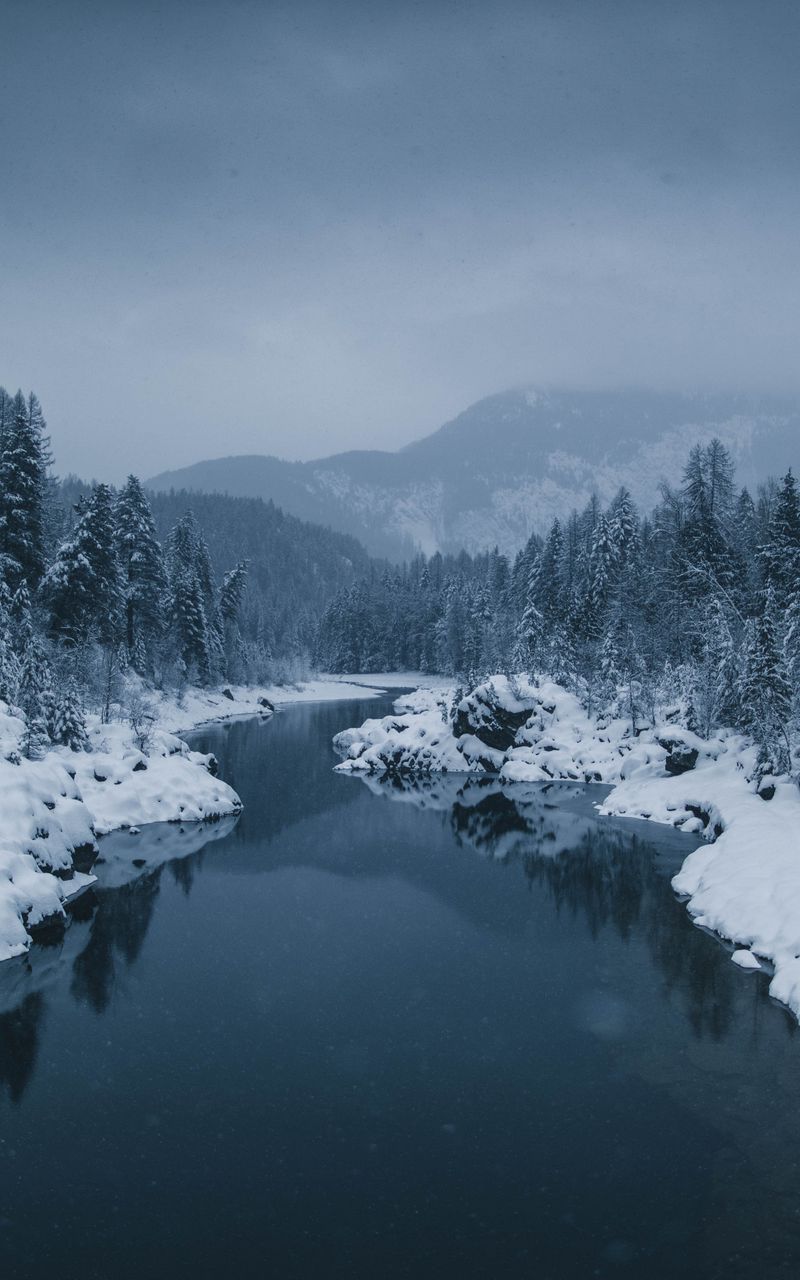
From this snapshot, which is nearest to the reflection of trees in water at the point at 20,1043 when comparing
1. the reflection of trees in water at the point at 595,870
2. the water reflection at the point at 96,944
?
the water reflection at the point at 96,944

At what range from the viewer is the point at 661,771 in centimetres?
3438

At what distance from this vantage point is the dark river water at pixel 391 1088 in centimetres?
846

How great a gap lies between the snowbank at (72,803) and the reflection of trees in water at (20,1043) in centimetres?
238

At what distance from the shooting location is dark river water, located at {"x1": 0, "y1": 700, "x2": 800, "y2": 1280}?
333 inches

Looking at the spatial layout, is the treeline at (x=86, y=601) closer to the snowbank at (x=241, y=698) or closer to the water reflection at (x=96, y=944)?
the snowbank at (x=241, y=698)

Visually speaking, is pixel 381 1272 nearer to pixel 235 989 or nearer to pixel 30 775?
pixel 235 989

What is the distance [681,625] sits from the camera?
4775cm

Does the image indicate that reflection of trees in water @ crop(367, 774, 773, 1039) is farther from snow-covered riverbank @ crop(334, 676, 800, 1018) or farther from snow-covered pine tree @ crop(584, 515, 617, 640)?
snow-covered pine tree @ crop(584, 515, 617, 640)

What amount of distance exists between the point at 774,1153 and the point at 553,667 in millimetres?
46971

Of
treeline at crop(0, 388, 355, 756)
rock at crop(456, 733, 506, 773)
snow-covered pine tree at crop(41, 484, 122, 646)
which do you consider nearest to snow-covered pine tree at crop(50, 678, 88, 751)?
treeline at crop(0, 388, 355, 756)

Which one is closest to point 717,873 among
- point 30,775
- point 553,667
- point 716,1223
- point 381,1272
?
point 716,1223

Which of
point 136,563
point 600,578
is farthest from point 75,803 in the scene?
point 600,578

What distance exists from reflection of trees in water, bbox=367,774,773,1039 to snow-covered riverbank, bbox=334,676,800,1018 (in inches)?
31.9

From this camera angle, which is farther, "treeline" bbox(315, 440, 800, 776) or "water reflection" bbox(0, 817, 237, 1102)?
"treeline" bbox(315, 440, 800, 776)
